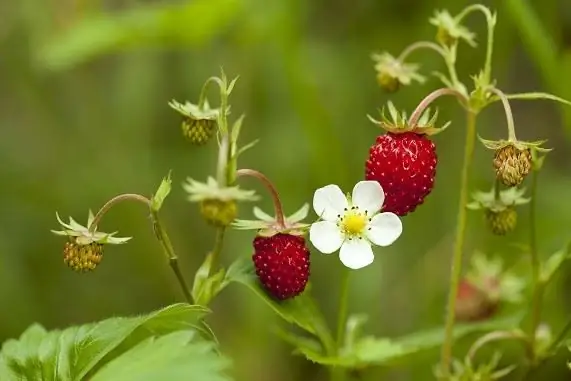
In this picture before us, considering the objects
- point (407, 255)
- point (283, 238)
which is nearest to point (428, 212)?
point (407, 255)

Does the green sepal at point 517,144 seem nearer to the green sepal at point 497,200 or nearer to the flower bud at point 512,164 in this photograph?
the flower bud at point 512,164

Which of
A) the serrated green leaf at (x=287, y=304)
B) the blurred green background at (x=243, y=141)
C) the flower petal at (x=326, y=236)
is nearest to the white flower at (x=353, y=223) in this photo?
the flower petal at (x=326, y=236)

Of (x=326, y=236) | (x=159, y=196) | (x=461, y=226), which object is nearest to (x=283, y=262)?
(x=326, y=236)

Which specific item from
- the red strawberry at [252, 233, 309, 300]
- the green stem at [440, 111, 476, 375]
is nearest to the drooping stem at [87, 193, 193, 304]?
the red strawberry at [252, 233, 309, 300]

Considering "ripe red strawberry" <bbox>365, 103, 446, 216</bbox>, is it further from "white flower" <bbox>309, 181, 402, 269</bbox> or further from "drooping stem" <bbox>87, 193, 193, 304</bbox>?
"drooping stem" <bbox>87, 193, 193, 304</bbox>

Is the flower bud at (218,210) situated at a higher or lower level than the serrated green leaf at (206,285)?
higher

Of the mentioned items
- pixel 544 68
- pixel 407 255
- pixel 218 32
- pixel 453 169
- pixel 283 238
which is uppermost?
pixel 218 32

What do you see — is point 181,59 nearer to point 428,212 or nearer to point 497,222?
point 428,212

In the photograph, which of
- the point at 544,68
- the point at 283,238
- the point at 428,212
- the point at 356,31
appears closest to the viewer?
the point at 283,238
